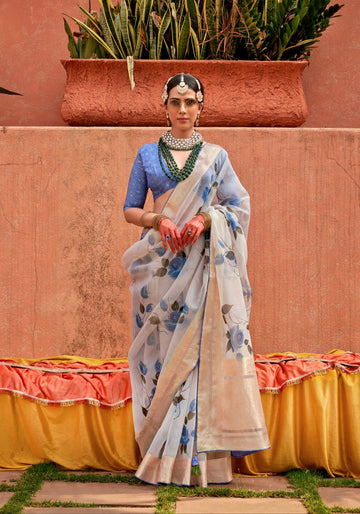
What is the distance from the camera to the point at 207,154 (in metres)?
3.27

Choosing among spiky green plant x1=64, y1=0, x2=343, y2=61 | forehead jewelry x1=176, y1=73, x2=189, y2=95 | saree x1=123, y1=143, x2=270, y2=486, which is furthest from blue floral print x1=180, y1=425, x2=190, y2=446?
spiky green plant x1=64, y1=0, x2=343, y2=61

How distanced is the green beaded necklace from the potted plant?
111 centimetres

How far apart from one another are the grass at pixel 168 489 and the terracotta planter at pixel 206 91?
6.77 feet

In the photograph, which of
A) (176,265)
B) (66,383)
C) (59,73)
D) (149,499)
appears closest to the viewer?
(149,499)

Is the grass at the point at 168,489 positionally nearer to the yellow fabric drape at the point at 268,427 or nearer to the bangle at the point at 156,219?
the yellow fabric drape at the point at 268,427

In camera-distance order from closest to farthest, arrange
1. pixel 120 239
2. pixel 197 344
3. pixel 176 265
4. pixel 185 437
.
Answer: pixel 185 437 → pixel 197 344 → pixel 176 265 → pixel 120 239

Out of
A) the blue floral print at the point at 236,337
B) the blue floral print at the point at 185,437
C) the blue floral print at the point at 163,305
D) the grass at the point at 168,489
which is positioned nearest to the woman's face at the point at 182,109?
the blue floral print at the point at 163,305

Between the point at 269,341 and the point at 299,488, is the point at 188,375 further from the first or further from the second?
the point at 269,341

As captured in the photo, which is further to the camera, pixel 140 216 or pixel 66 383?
pixel 66 383

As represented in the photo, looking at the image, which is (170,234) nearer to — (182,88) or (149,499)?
(182,88)

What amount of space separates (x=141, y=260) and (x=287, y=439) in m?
1.01

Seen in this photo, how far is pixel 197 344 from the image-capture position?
3.07 meters

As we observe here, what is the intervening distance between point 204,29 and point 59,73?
50.5 inches

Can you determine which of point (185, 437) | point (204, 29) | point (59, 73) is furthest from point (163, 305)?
point (59, 73)
